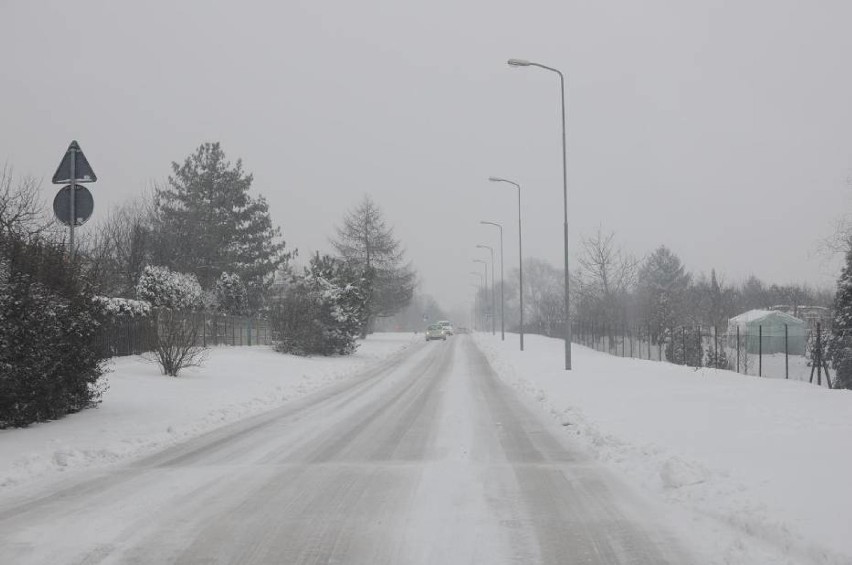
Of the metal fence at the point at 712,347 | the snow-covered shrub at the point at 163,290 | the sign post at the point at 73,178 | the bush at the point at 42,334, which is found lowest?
the metal fence at the point at 712,347

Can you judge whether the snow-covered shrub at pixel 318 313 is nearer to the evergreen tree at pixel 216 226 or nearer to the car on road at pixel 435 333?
the evergreen tree at pixel 216 226

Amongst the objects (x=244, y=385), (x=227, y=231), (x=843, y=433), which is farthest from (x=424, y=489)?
(x=227, y=231)

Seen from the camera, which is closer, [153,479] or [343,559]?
[343,559]

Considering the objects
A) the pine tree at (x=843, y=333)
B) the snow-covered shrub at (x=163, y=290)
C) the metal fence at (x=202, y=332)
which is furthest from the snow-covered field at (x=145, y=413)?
the pine tree at (x=843, y=333)

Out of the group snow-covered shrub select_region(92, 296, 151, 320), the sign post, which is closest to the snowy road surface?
the sign post

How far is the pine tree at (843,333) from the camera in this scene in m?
24.0

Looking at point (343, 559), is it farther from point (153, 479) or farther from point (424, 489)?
point (153, 479)

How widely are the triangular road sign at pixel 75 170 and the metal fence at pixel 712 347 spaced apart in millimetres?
25173

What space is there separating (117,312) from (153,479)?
17.0 m

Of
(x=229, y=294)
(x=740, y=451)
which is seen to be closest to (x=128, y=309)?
(x=229, y=294)

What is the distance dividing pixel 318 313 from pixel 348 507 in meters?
26.8

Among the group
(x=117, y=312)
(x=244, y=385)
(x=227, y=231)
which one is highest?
(x=227, y=231)

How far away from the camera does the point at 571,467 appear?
8109mm

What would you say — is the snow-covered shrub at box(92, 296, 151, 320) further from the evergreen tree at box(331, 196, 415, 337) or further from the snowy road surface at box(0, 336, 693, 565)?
the evergreen tree at box(331, 196, 415, 337)
